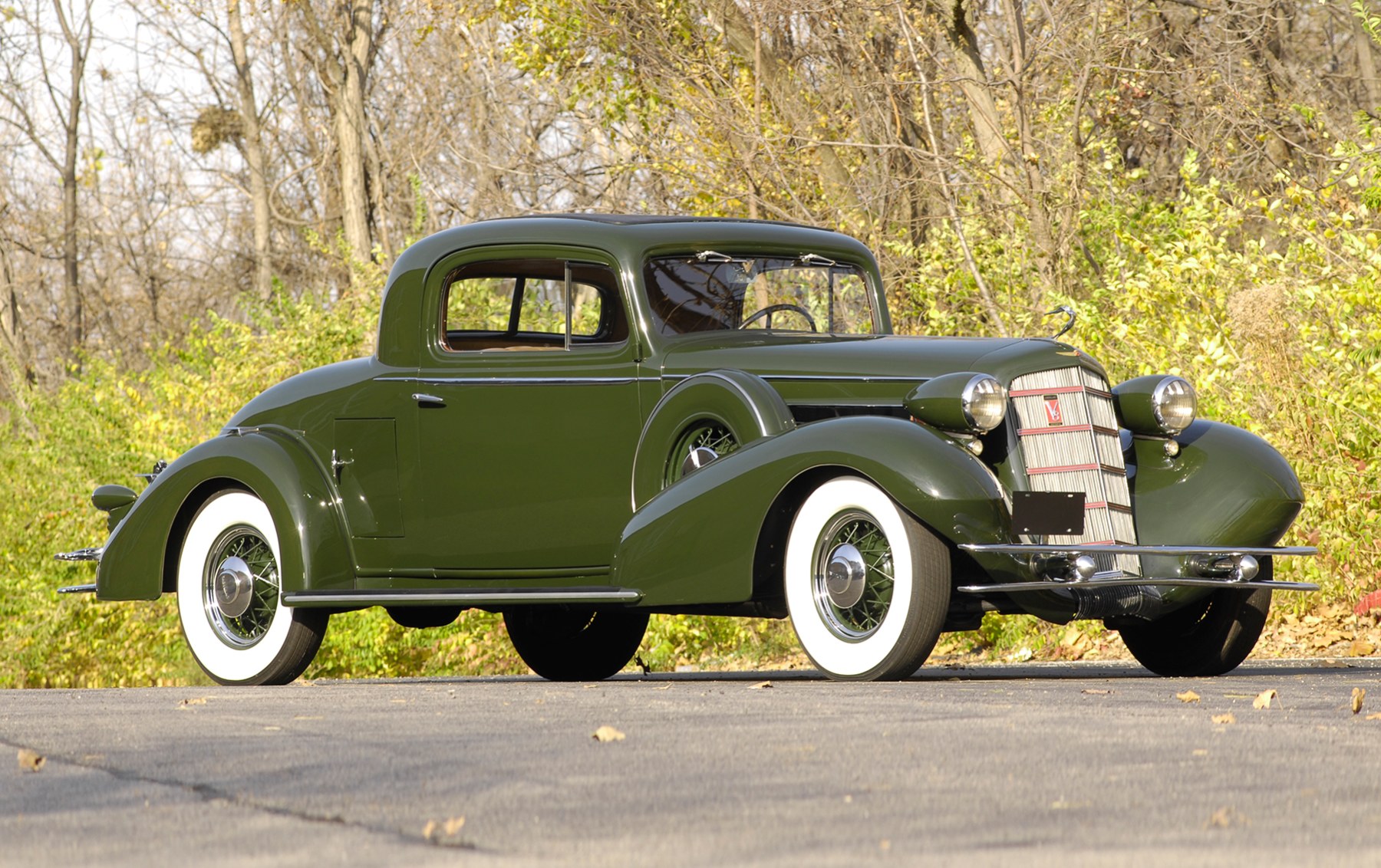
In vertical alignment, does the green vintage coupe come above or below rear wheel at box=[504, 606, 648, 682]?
above

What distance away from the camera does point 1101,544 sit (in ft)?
22.2

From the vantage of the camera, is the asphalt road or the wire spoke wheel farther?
the wire spoke wheel

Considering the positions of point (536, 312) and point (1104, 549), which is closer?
point (1104, 549)

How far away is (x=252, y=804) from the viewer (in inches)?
155

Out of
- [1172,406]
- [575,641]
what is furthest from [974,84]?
[1172,406]

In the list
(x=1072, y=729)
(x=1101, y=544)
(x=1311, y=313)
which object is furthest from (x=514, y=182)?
(x=1072, y=729)

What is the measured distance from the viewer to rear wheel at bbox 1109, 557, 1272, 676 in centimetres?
768

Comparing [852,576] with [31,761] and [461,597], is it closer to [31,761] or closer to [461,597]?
[461,597]

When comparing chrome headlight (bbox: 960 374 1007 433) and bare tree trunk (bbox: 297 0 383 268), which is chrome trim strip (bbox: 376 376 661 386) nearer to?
chrome headlight (bbox: 960 374 1007 433)

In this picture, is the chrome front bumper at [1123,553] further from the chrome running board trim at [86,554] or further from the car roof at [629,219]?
the chrome running board trim at [86,554]

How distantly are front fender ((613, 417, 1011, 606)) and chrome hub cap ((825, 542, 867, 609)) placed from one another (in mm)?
304

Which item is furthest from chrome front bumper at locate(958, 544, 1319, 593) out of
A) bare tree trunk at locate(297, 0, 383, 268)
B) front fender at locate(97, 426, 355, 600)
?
bare tree trunk at locate(297, 0, 383, 268)

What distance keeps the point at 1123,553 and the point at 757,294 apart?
7.96 feet

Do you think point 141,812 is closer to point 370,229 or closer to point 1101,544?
point 1101,544
